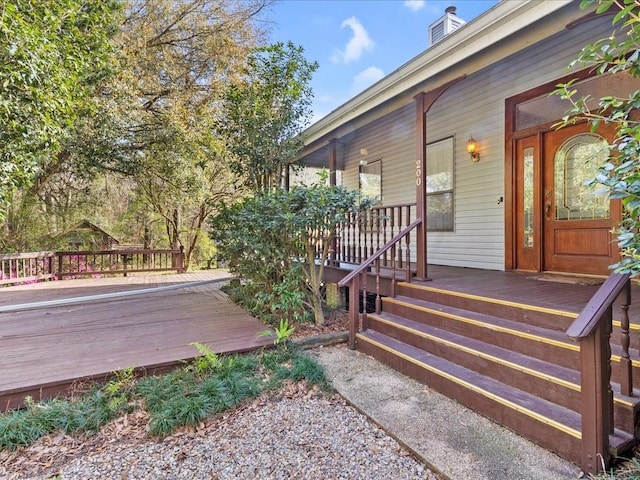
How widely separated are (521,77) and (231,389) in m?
5.18

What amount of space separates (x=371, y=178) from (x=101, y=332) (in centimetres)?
559

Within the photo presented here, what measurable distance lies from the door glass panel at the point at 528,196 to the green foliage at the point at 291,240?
220 cm

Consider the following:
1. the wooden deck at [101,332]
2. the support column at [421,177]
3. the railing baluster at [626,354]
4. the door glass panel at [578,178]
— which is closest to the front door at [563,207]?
the door glass panel at [578,178]

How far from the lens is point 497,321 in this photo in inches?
115

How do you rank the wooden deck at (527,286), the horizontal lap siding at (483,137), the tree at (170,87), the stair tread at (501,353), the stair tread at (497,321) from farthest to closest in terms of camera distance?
the tree at (170,87), the horizontal lap siding at (483,137), the wooden deck at (527,286), the stair tread at (497,321), the stair tread at (501,353)

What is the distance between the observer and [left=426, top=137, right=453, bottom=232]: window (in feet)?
19.0

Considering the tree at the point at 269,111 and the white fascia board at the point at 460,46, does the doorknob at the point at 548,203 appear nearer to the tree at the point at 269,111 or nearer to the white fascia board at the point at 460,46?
the white fascia board at the point at 460,46

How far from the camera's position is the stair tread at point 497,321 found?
248 centimetres

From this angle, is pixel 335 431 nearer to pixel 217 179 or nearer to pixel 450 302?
pixel 450 302

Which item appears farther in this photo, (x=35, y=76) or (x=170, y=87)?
(x=170, y=87)

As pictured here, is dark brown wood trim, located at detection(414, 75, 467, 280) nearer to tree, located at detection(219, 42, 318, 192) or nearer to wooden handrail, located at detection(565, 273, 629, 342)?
wooden handrail, located at detection(565, 273, 629, 342)

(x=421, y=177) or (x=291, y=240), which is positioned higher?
(x=421, y=177)

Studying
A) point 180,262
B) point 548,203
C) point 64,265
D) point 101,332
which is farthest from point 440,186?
point 64,265

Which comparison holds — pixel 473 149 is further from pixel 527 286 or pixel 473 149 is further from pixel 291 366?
pixel 291 366
